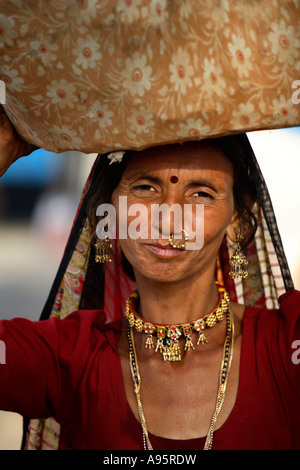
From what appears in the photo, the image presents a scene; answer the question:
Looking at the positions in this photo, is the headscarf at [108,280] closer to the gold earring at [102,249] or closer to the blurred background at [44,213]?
the gold earring at [102,249]

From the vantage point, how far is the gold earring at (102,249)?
205 centimetres

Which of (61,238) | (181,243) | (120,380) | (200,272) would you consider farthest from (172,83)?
(61,238)

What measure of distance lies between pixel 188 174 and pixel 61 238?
748 centimetres

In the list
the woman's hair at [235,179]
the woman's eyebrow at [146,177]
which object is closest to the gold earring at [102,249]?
the woman's hair at [235,179]

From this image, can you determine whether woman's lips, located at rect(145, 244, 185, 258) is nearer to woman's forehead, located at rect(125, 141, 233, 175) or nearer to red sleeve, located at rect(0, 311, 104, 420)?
woman's forehead, located at rect(125, 141, 233, 175)

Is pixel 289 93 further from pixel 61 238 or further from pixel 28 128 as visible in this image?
pixel 61 238

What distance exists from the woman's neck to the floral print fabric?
1.71 feet

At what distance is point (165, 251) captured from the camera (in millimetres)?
1777

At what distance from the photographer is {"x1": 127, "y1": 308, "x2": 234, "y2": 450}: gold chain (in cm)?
180

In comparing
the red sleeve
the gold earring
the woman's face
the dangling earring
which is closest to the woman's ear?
the dangling earring

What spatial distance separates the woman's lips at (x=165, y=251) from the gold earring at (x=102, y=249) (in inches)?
12.2

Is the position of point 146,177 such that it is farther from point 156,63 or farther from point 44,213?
point 44,213

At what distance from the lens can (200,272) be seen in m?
1.93

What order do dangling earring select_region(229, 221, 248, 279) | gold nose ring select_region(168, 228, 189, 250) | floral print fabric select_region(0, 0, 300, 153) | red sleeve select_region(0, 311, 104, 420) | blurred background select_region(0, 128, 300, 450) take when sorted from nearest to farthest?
1. floral print fabric select_region(0, 0, 300, 153)
2. gold nose ring select_region(168, 228, 189, 250)
3. red sleeve select_region(0, 311, 104, 420)
4. dangling earring select_region(229, 221, 248, 279)
5. blurred background select_region(0, 128, 300, 450)
